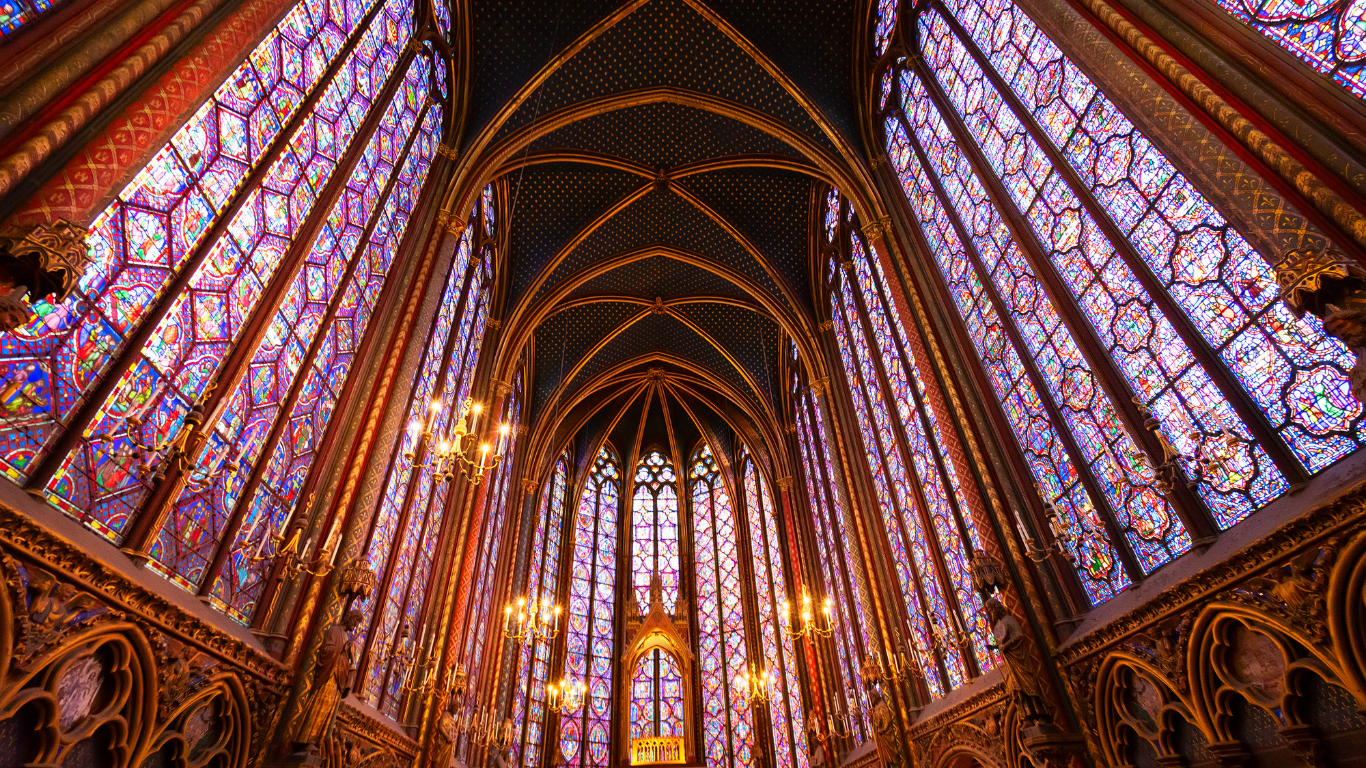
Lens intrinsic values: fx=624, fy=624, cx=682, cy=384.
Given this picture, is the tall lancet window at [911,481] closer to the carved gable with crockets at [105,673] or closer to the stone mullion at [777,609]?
the stone mullion at [777,609]

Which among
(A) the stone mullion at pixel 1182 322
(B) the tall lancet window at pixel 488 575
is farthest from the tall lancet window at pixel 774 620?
(A) the stone mullion at pixel 1182 322

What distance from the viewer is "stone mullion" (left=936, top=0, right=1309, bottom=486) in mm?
4879

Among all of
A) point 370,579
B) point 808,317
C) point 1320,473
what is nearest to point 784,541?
point 808,317

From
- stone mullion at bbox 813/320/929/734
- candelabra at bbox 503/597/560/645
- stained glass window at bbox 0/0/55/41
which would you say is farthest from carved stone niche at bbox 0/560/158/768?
candelabra at bbox 503/597/560/645

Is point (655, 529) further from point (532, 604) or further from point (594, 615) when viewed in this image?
point (532, 604)

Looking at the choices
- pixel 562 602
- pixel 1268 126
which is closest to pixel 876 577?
pixel 1268 126

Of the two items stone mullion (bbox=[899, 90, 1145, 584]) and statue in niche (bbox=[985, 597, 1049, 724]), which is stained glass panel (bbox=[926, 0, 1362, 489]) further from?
statue in niche (bbox=[985, 597, 1049, 724])

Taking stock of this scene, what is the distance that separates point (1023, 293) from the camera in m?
7.95

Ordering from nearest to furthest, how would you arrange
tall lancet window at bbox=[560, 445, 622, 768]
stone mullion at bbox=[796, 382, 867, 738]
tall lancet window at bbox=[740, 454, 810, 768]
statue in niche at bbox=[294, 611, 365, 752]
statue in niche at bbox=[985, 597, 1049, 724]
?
1. statue in niche at bbox=[294, 611, 365, 752]
2. statue in niche at bbox=[985, 597, 1049, 724]
3. stone mullion at bbox=[796, 382, 867, 738]
4. tall lancet window at bbox=[740, 454, 810, 768]
5. tall lancet window at bbox=[560, 445, 622, 768]

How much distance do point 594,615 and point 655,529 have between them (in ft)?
13.3

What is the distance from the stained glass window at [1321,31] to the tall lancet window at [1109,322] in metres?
1.17

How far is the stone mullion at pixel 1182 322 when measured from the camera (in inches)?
192

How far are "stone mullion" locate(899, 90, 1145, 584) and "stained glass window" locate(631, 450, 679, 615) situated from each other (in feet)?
52.7

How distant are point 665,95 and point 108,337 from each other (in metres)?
11.5
